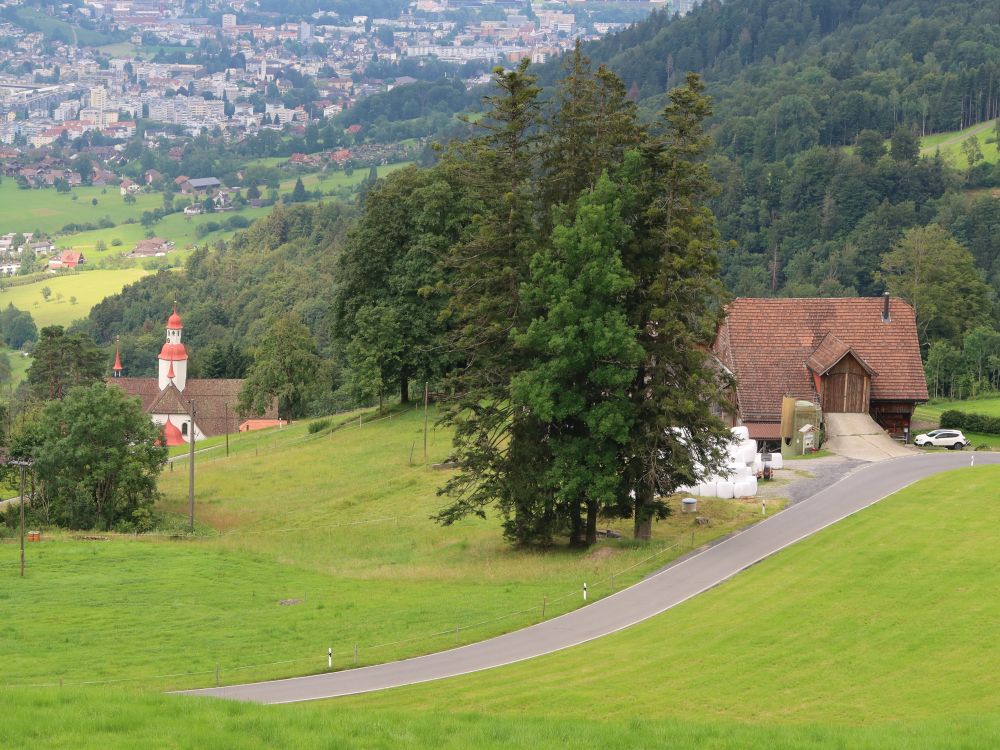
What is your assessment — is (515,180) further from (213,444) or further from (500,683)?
(213,444)

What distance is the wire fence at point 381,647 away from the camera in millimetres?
28859

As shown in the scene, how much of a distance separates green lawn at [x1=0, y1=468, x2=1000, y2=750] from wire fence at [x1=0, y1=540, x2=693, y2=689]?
160 cm

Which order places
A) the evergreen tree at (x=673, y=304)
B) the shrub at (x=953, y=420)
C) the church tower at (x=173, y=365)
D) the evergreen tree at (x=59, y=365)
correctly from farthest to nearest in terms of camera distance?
the church tower at (x=173, y=365), the evergreen tree at (x=59, y=365), the shrub at (x=953, y=420), the evergreen tree at (x=673, y=304)

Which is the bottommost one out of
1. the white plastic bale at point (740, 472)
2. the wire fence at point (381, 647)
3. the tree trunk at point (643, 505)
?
the wire fence at point (381, 647)

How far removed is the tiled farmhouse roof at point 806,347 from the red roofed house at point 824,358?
0.14 ft

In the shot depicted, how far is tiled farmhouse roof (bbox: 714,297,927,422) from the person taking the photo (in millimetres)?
57094

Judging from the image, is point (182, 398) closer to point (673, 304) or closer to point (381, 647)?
point (673, 304)

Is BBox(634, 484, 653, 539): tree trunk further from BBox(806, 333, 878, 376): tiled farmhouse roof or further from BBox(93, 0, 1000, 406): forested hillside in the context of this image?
BBox(93, 0, 1000, 406): forested hillside

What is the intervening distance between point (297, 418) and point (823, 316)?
148ft

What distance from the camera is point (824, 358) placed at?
5722 centimetres

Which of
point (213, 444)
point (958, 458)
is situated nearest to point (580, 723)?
point (958, 458)

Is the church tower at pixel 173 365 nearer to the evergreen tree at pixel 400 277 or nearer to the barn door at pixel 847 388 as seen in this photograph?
the evergreen tree at pixel 400 277

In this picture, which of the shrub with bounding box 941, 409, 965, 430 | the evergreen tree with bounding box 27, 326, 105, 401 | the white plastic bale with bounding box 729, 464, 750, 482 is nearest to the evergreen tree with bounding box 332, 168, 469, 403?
the white plastic bale with bounding box 729, 464, 750, 482

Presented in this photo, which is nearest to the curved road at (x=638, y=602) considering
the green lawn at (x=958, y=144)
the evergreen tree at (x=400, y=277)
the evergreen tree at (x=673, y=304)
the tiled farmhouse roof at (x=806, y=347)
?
the evergreen tree at (x=673, y=304)
